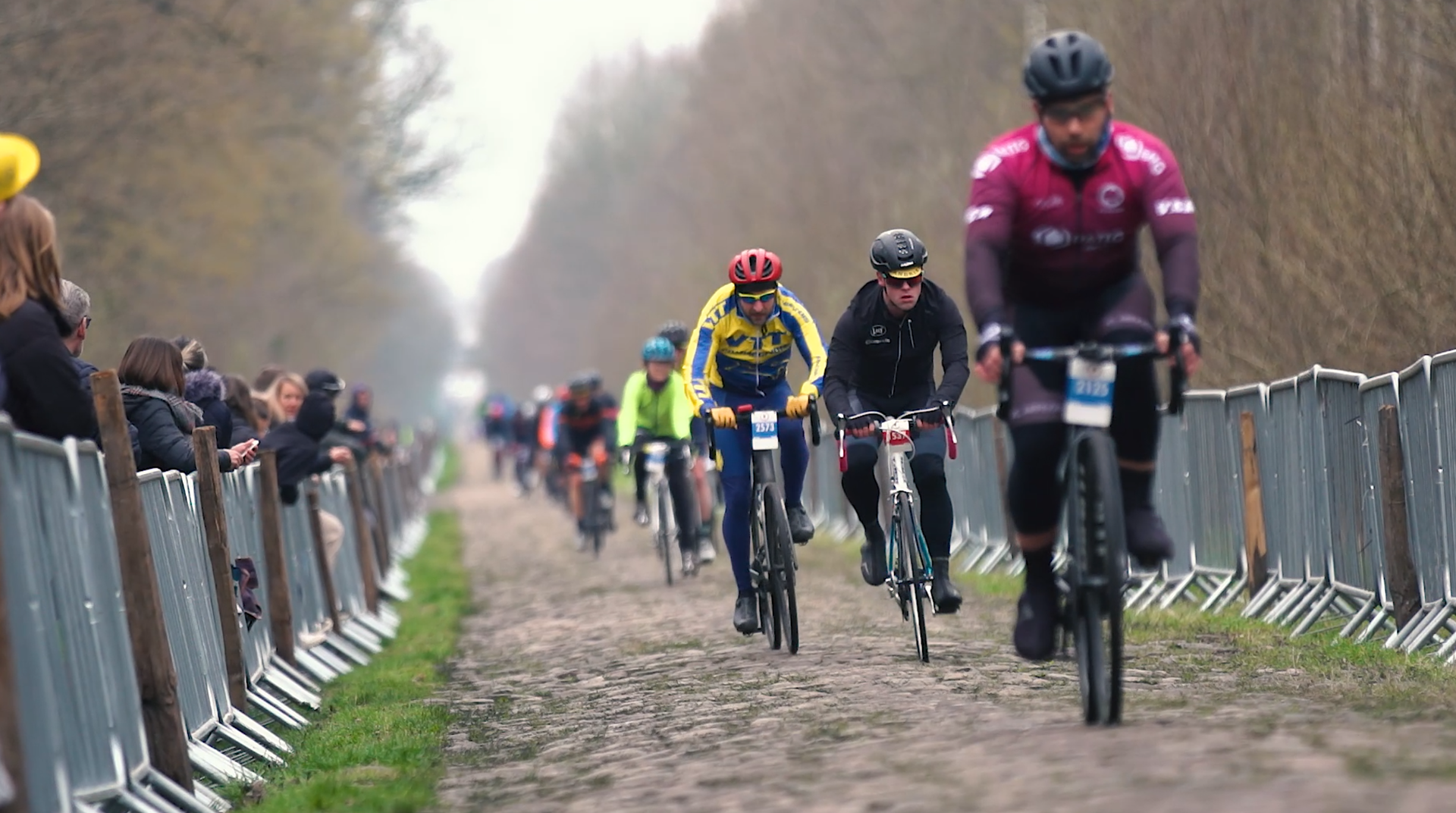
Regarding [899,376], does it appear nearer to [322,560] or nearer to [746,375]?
[746,375]

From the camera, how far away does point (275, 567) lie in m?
12.4

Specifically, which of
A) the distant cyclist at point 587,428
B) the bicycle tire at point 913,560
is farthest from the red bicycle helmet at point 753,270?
the distant cyclist at point 587,428

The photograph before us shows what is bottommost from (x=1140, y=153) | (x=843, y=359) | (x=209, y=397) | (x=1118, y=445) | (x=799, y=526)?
(x=799, y=526)

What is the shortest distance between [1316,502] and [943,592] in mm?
2721

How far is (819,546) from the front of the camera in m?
24.5

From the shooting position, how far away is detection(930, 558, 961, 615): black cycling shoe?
10266mm

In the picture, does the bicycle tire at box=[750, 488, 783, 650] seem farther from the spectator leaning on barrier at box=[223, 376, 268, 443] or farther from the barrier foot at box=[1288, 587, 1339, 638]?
the spectator leaning on barrier at box=[223, 376, 268, 443]

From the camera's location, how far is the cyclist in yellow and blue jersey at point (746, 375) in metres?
11.4

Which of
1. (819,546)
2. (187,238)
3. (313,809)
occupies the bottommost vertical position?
(819,546)

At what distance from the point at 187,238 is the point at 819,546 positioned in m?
12.5

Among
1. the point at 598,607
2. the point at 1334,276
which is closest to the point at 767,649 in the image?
the point at 598,607

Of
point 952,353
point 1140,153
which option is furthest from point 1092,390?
point 952,353

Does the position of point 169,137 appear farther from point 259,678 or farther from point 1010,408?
point 1010,408

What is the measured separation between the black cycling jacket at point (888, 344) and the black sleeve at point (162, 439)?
2.99 m
